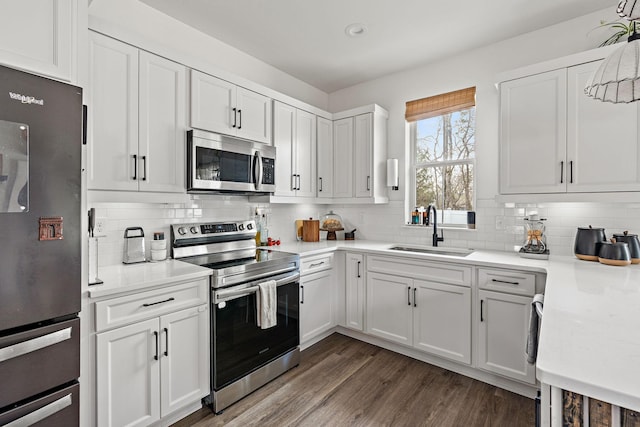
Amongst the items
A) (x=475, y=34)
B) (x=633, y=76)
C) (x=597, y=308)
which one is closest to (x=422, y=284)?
(x=597, y=308)

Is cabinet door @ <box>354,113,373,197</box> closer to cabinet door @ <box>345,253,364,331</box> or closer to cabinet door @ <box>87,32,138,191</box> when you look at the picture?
cabinet door @ <box>345,253,364,331</box>

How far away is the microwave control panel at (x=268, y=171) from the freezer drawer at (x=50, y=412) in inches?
73.1

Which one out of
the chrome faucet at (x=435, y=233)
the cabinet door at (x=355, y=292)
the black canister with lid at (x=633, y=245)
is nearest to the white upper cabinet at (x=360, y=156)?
the chrome faucet at (x=435, y=233)

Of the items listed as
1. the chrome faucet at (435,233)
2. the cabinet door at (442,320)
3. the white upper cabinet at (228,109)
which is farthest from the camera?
the chrome faucet at (435,233)

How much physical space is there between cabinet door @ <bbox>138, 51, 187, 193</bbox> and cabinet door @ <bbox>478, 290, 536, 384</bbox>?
8.01 feet

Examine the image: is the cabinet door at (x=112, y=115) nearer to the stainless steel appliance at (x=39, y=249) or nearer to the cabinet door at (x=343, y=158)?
the stainless steel appliance at (x=39, y=249)

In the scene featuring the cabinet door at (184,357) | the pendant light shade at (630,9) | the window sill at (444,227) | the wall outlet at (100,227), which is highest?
the pendant light shade at (630,9)

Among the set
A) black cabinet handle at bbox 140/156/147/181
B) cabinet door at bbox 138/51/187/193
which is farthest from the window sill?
black cabinet handle at bbox 140/156/147/181

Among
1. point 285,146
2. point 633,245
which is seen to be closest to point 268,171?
→ point 285,146

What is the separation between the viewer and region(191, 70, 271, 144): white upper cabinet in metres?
2.31

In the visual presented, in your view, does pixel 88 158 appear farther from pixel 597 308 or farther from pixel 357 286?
pixel 597 308

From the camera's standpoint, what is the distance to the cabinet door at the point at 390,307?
277 cm

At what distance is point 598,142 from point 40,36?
3.25 metres

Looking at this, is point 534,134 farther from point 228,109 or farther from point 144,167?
point 144,167
